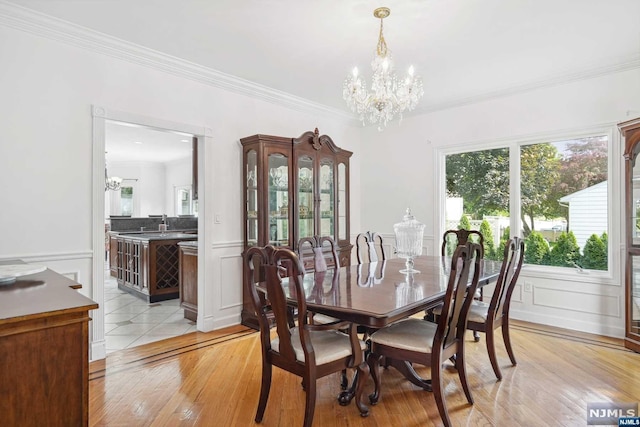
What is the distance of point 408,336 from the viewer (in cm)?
222

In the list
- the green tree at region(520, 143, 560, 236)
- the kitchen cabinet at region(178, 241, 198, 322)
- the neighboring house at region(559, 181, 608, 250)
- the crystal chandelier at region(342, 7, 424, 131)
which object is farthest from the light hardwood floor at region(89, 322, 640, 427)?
the crystal chandelier at region(342, 7, 424, 131)

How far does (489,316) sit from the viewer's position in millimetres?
2674

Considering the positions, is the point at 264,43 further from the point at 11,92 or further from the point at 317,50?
the point at 11,92

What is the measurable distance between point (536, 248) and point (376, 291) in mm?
2965

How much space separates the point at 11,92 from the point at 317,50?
2440 mm

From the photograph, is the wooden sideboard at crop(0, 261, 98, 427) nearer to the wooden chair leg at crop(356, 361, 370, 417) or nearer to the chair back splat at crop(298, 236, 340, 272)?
the wooden chair leg at crop(356, 361, 370, 417)

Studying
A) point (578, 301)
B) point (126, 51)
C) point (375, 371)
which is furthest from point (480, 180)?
point (126, 51)

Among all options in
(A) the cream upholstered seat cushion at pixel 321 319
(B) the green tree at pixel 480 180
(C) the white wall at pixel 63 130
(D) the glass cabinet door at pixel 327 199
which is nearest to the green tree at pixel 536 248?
(B) the green tree at pixel 480 180

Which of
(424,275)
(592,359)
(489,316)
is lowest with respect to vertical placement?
(592,359)

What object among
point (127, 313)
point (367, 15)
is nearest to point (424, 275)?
point (367, 15)

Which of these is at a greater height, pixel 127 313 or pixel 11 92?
pixel 11 92

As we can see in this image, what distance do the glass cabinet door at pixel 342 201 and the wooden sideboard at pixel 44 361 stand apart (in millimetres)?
3683

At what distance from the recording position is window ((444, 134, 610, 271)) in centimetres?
384

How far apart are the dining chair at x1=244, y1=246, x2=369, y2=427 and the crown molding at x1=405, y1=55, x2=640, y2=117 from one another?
3.68 m
